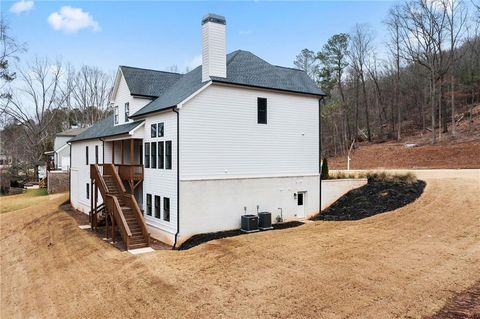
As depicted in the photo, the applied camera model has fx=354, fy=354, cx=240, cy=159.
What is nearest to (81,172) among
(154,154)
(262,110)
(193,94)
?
(154,154)

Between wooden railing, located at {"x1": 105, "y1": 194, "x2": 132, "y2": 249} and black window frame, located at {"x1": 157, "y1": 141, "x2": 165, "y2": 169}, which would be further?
black window frame, located at {"x1": 157, "y1": 141, "x2": 165, "y2": 169}

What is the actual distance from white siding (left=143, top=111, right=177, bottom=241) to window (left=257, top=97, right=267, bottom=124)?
4480mm

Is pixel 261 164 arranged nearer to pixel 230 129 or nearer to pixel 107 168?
pixel 230 129

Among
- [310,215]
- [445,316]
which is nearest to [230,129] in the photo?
[310,215]

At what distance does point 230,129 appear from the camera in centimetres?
1727

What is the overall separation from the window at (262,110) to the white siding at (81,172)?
11.7 metres

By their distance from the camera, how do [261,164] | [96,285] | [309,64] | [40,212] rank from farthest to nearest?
[309,64] < [40,212] < [261,164] < [96,285]

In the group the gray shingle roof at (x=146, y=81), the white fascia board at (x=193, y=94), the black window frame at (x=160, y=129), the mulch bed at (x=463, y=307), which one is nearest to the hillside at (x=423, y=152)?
the gray shingle roof at (x=146, y=81)

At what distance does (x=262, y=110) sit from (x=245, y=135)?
1.74 m

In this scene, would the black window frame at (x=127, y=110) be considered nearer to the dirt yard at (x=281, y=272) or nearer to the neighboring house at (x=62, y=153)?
the dirt yard at (x=281, y=272)

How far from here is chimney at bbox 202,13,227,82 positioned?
1698cm

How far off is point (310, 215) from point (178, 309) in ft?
39.2

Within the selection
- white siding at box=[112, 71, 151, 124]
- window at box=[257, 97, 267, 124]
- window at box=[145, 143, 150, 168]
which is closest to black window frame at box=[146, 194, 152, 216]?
window at box=[145, 143, 150, 168]

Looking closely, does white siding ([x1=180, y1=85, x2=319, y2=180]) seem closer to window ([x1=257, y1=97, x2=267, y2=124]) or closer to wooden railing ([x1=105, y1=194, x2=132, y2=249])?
window ([x1=257, y1=97, x2=267, y2=124])
